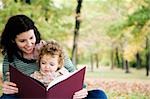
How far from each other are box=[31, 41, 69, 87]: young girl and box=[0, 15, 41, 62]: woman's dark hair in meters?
0.12

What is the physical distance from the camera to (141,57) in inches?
279

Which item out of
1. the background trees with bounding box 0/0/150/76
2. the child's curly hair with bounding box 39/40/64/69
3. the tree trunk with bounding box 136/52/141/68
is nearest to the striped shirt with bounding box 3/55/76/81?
the child's curly hair with bounding box 39/40/64/69

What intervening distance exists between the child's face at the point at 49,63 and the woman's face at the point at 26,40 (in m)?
0.09

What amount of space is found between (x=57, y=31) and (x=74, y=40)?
259mm

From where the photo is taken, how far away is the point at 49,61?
135cm

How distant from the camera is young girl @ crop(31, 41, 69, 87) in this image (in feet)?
4.42

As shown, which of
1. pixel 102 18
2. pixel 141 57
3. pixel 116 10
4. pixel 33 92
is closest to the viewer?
pixel 33 92

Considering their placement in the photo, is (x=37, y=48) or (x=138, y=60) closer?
(x=37, y=48)

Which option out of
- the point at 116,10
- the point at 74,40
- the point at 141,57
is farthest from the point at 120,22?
the point at 141,57

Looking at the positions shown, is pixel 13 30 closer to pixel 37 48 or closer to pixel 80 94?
pixel 37 48

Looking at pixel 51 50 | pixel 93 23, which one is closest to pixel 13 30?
pixel 51 50

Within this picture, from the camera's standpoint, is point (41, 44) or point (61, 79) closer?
point (61, 79)

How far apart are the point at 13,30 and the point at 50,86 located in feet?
1.00

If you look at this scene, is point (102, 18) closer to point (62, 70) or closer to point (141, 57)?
point (141, 57)
